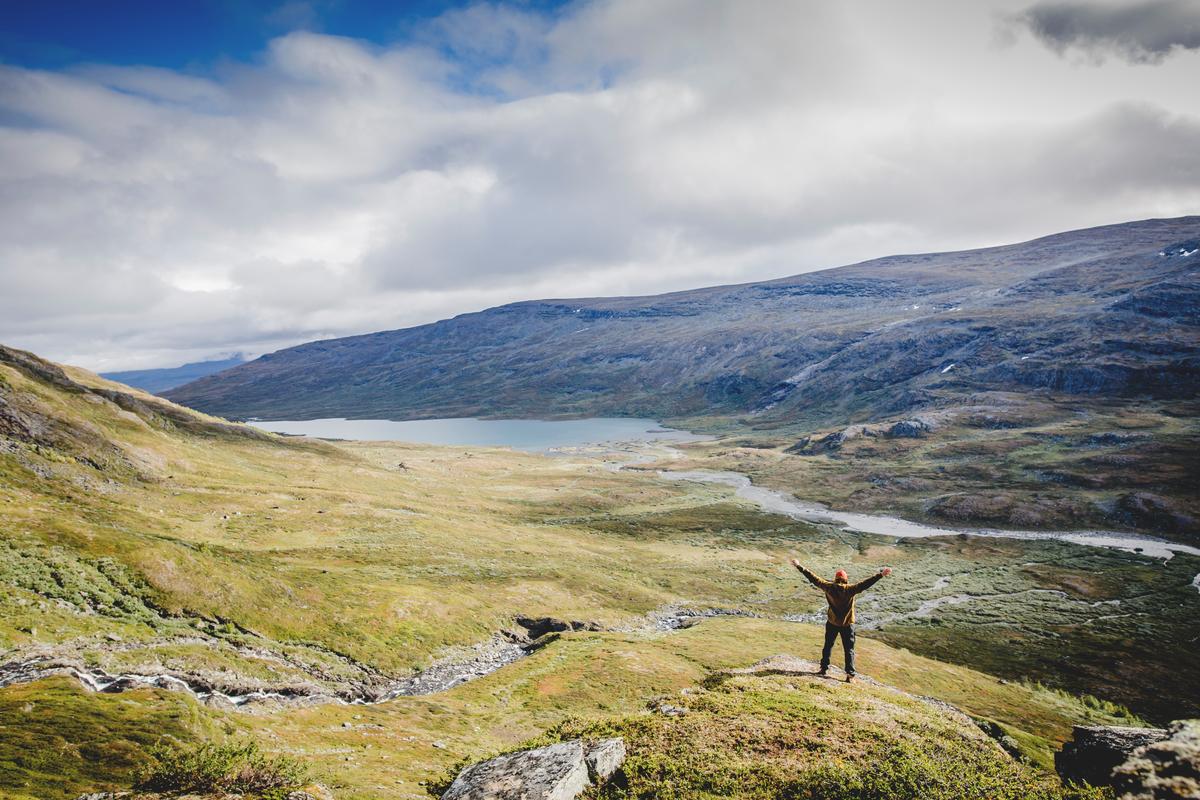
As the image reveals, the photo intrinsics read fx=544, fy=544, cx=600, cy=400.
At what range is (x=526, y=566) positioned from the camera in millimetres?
72562

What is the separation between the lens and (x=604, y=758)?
1395cm

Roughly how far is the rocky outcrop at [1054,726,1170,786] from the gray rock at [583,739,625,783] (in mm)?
11231

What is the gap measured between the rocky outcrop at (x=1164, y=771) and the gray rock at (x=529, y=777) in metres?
11.3

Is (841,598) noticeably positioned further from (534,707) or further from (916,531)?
(916,531)

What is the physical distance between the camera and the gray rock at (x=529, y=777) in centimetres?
1236

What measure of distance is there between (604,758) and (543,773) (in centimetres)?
176

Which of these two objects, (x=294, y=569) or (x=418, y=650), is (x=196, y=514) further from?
(x=418, y=650)

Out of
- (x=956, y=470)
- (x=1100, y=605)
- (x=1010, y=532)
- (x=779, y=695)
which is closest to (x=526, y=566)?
(x=779, y=695)

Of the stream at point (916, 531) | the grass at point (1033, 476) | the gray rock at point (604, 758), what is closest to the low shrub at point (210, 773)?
the gray rock at point (604, 758)

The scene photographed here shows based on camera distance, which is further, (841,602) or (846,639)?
(846,639)

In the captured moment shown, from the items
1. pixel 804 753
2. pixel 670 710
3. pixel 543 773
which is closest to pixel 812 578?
pixel 670 710

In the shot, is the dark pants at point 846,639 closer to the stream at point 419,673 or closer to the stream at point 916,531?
the stream at point 419,673

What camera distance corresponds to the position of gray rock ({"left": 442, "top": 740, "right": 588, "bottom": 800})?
1236cm

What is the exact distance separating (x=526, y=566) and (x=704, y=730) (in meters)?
59.2
